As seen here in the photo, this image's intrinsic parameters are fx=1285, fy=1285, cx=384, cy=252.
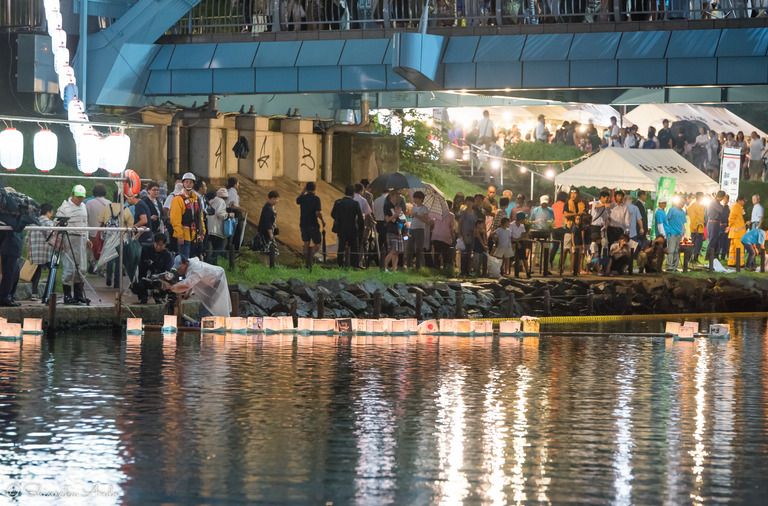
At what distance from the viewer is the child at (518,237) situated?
97.2 ft

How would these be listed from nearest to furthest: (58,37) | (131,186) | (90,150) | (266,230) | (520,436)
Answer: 1. (520,436)
2. (90,150)
3. (131,186)
4. (266,230)
5. (58,37)

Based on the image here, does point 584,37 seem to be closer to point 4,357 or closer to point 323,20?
point 323,20

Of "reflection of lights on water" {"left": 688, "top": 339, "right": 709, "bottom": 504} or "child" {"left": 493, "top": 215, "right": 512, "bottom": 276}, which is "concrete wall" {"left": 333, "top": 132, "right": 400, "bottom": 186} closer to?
"child" {"left": 493, "top": 215, "right": 512, "bottom": 276}

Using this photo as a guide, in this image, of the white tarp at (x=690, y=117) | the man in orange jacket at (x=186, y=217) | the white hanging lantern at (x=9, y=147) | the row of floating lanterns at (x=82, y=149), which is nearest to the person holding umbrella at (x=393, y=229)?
the row of floating lanterns at (x=82, y=149)

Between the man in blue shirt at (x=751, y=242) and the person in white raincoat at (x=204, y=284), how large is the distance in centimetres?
1700

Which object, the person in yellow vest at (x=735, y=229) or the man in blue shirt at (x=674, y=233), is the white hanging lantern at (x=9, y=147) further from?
the person in yellow vest at (x=735, y=229)

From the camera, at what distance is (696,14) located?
27.7 meters

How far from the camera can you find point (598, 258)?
101 ft

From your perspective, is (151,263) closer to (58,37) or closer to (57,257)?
(57,257)

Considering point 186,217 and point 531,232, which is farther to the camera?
point 531,232

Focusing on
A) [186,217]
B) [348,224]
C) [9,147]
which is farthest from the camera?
[348,224]

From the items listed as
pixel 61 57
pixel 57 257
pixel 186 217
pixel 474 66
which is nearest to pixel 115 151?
pixel 186 217

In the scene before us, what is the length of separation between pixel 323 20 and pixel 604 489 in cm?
2253

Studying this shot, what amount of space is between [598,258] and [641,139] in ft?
20.5
